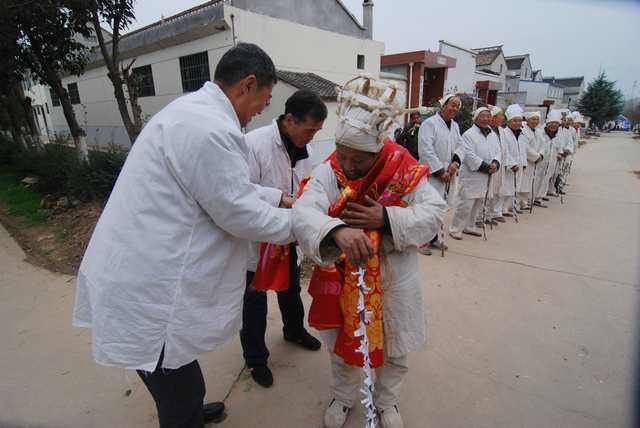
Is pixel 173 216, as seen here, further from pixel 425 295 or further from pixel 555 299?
pixel 555 299

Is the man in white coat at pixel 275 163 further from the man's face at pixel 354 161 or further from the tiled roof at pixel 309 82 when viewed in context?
the tiled roof at pixel 309 82

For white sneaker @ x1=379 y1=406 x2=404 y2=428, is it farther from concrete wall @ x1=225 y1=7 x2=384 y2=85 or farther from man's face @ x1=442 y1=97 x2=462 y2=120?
concrete wall @ x1=225 y1=7 x2=384 y2=85

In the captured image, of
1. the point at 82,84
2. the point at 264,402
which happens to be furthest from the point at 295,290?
the point at 82,84

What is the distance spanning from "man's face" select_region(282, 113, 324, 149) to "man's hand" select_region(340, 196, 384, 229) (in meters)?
0.79

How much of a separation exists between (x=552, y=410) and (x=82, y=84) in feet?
73.3

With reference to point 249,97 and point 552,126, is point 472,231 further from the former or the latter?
point 249,97

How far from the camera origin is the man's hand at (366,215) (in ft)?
4.72

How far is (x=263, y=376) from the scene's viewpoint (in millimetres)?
2355

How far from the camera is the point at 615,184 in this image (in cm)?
912

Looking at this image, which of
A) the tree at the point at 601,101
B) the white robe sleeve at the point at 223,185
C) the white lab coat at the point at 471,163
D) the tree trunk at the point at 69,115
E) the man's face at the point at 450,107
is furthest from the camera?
the tree at the point at 601,101

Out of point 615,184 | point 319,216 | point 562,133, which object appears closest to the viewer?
Result: point 319,216

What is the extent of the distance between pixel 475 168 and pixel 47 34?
8.03 m

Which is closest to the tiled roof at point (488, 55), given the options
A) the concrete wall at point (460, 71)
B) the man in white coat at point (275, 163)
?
the concrete wall at point (460, 71)

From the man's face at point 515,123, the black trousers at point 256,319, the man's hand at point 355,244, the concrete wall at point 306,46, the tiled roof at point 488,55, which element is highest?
the tiled roof at point 488,55
